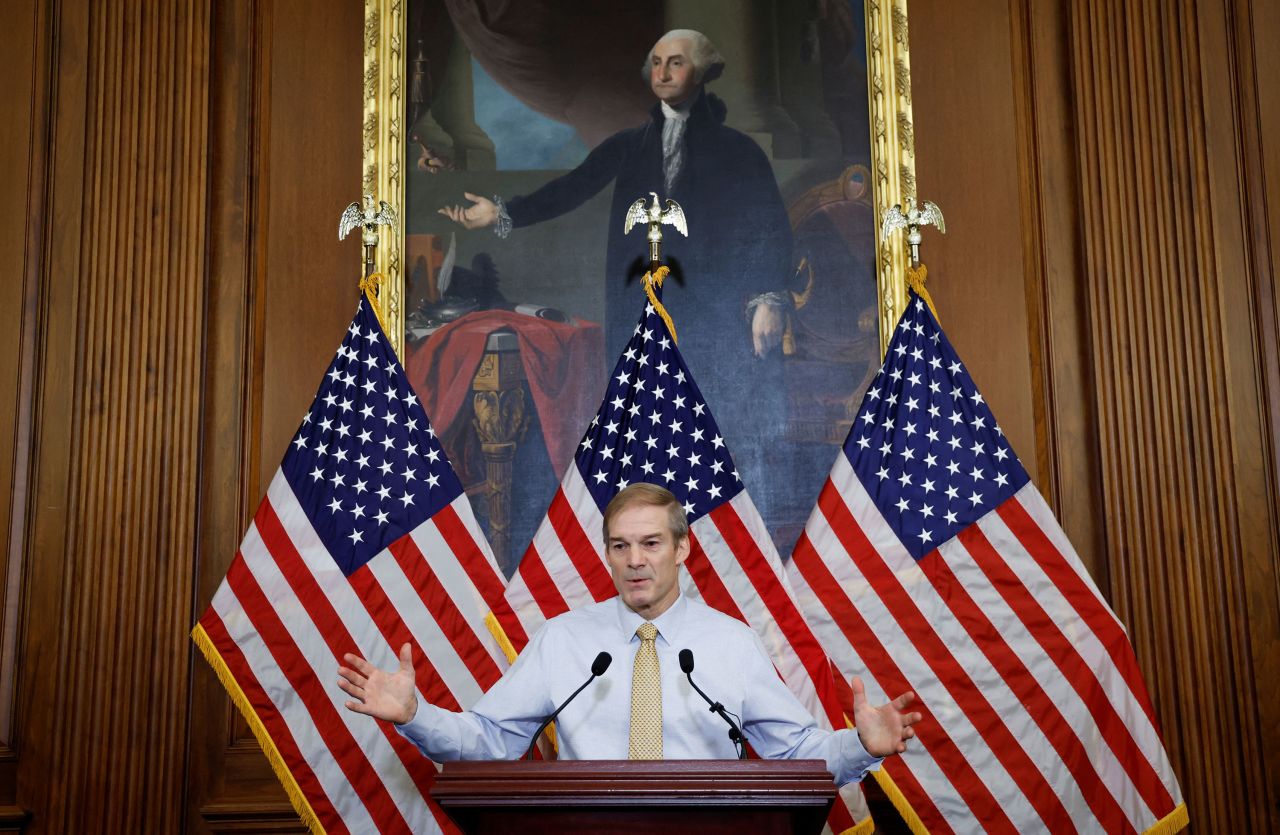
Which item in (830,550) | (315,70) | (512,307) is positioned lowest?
(830,550)

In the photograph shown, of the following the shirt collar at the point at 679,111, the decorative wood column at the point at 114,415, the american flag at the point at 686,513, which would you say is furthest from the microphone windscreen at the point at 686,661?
the shirt collar at the point at 679,111

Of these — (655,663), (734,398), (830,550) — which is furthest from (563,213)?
(655,663)

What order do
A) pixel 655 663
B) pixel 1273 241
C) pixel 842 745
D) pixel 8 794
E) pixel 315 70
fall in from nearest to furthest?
pixel 842 745 < pixel 655 663 < pixel 8 794 < pixel 1273 241 < pixel 315 70

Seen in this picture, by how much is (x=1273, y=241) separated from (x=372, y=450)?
332 cm

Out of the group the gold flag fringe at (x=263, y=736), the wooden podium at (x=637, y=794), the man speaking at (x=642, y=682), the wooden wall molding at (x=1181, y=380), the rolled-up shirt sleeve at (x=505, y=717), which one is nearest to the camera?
the wooden podium at (x=637, y=794)

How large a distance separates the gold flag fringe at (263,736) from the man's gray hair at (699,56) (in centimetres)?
264

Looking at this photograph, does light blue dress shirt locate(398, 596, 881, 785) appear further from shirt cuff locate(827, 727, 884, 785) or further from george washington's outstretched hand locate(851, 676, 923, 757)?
george washington's outstretched hand locate(851, 676, 923, 757)

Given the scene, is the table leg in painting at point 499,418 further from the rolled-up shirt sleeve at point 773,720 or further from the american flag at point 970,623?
the rolled-up shirt sleeve at point 773,720

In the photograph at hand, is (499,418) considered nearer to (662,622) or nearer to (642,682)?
(662,622)

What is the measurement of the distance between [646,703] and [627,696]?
10 centimetres

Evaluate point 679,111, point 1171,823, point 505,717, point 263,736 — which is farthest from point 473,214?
point 1171,823

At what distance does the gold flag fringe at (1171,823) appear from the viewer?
4.02m

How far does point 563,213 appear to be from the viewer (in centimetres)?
503

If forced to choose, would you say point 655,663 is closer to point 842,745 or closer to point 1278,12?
point 842,745
